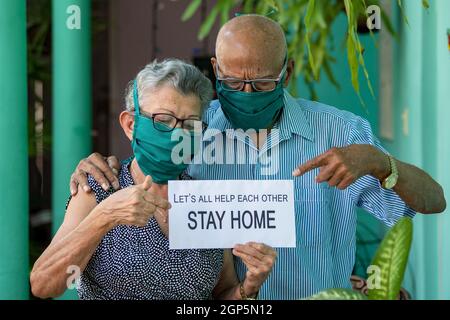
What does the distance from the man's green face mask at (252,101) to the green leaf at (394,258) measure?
2.10 feet

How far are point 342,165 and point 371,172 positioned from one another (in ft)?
0.37

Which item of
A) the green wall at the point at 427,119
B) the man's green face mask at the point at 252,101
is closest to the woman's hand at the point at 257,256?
the man's green face mask at the point at 252,101

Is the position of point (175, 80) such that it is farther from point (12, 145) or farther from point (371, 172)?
point (12, 145)

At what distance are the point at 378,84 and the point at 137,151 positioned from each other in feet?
11.4

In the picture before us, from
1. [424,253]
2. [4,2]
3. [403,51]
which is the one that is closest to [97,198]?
[4,2]

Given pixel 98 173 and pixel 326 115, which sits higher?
pixel 326 115

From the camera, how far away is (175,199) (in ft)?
6.31

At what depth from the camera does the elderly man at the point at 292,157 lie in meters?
2.08

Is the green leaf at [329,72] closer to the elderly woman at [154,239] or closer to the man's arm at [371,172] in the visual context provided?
the man's arm at [371,172]

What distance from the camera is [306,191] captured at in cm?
217

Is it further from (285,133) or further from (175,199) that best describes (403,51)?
(175,199)

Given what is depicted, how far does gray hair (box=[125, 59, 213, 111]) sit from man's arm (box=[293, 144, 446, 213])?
0.32 m

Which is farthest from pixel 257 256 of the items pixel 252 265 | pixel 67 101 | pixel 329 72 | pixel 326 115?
pixel 329 72

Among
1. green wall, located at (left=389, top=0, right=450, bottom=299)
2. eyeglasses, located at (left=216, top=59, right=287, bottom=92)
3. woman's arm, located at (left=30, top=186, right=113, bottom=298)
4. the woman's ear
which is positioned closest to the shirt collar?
eyeglasses, located at (left=216, top=59, right=287, bottom=92)
